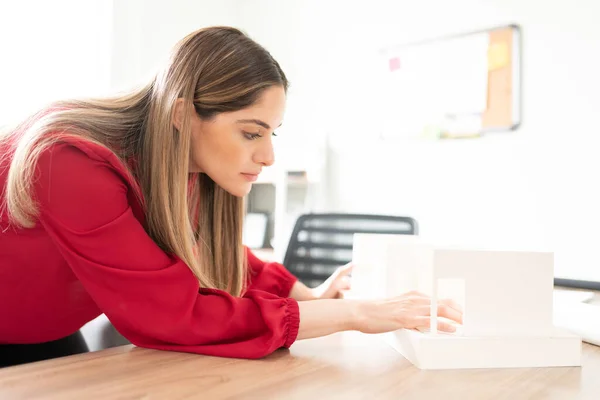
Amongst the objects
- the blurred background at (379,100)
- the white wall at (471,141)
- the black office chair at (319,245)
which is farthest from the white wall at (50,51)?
the black office chair at (319,245)

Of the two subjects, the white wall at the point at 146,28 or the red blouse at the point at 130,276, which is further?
the white wall at the point at 146,28

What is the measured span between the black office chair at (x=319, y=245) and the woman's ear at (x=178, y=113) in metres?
0.90

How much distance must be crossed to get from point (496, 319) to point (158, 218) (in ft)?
1.77

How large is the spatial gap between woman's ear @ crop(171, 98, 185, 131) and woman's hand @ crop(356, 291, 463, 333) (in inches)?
16.9

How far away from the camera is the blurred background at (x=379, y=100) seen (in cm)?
210

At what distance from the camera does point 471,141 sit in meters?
2.38

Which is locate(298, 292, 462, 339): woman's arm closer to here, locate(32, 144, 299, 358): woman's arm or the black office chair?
locate(32, 144, 299, 358): woman's arm

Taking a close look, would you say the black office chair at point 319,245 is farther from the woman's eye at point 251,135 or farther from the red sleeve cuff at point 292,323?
the red sleeve cuff at point 292,323

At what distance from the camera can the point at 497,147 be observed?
2299mm

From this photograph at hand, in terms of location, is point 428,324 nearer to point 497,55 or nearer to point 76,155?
point 76,155

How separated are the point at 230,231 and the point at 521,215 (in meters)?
1.50

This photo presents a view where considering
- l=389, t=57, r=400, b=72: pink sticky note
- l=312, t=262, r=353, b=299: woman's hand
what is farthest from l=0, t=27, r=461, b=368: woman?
l=389, t=57, r=400, b=72: pink sticky note

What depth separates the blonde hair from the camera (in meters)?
0.84

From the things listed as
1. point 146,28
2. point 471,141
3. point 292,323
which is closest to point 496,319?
point 292,323
